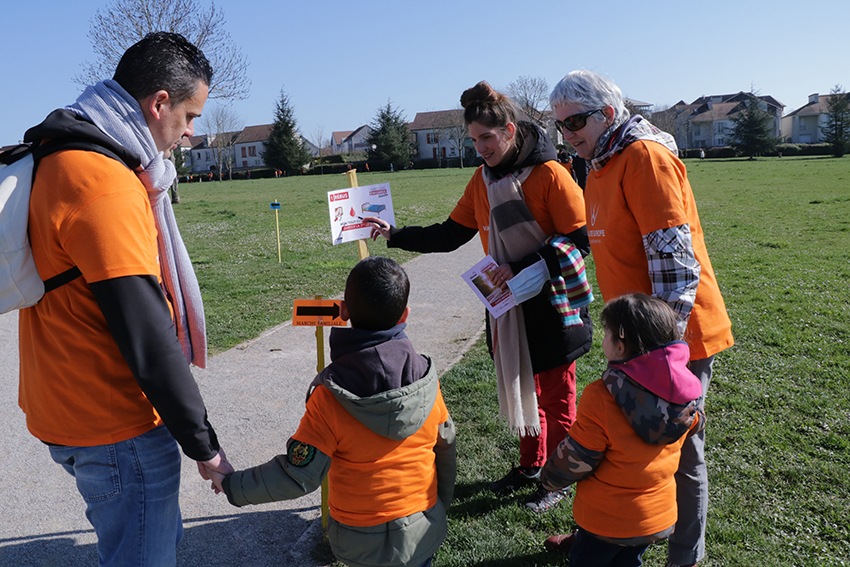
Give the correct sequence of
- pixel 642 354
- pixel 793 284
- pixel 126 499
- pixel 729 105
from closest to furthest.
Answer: pixel 126 499 → pixel 642 354 → pixel 793 284 → pixel 729 105

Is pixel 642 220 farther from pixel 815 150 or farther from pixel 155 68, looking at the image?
pixel 815 150

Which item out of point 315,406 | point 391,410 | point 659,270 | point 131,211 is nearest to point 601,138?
point 659,270

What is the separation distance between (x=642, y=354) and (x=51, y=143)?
2038 millimetres

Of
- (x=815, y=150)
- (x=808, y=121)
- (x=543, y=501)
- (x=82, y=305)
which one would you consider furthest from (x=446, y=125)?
(x=82, y=305)

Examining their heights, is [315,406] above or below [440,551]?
above

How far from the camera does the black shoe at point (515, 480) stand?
371 centimetres

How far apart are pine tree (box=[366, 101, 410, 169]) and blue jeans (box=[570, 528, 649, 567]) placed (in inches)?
2667

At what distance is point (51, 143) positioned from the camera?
1.72m

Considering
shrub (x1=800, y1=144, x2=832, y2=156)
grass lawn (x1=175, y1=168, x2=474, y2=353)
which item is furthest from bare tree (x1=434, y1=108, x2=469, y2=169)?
grass lawn (x1=175, y1=168, x2=474, y2=353)

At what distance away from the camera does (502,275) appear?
3297 mm

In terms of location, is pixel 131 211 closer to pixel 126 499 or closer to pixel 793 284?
pixel 126 499

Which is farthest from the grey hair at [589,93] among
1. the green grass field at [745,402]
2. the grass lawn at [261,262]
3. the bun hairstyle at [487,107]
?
the grass lawn at [261,262]

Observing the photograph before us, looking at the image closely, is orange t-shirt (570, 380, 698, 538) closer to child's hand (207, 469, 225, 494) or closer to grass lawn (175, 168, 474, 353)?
child's hand (207, 469, 225, 494)

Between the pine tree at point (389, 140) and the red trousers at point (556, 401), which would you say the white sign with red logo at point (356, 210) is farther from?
the pine tree at point (389, 140)
